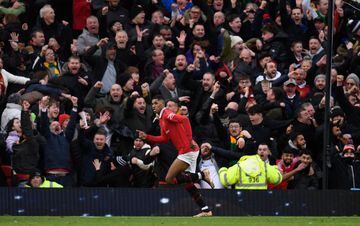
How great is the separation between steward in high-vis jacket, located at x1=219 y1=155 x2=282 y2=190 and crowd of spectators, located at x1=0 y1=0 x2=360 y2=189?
57cm

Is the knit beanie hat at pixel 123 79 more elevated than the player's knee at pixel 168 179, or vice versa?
the knit beanie hat at pixel 123 79

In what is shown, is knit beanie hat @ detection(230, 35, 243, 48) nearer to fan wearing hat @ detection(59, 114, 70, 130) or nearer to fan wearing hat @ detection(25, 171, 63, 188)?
fan wearing hat @ detection(59, 114, 70, 130)

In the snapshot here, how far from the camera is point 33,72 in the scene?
81.9ft

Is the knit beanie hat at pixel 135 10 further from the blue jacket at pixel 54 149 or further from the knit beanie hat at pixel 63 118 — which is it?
the blue jacket at pixel 54 149

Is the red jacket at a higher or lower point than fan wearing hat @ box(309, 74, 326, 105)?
lower

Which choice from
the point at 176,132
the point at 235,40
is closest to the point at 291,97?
the point at 235,40

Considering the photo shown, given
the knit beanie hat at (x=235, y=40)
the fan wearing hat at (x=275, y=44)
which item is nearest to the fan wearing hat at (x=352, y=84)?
the fan wearing hat at (x=275, y=44)

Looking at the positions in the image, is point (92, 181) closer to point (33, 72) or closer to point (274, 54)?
point (33, 72)

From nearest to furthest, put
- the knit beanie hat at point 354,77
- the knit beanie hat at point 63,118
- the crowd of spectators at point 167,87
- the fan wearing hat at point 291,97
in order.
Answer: the crowd of spectators at point 167,87 → the knit beanie hat at point 63,118 → the fan wearing hat at point 291,97 → the knit beanie hat at point 354,77

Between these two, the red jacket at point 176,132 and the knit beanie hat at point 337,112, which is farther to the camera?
the knit beanie hat at point 337,112

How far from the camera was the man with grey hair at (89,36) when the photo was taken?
2625cm

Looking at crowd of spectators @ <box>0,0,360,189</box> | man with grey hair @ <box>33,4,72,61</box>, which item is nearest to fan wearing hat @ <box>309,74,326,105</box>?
crowd of spectators @ <box>0,0,360,189</box>

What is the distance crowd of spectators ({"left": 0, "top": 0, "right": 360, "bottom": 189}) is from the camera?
22781 millimetres

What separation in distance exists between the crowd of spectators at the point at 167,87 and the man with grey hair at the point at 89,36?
0.08ft
